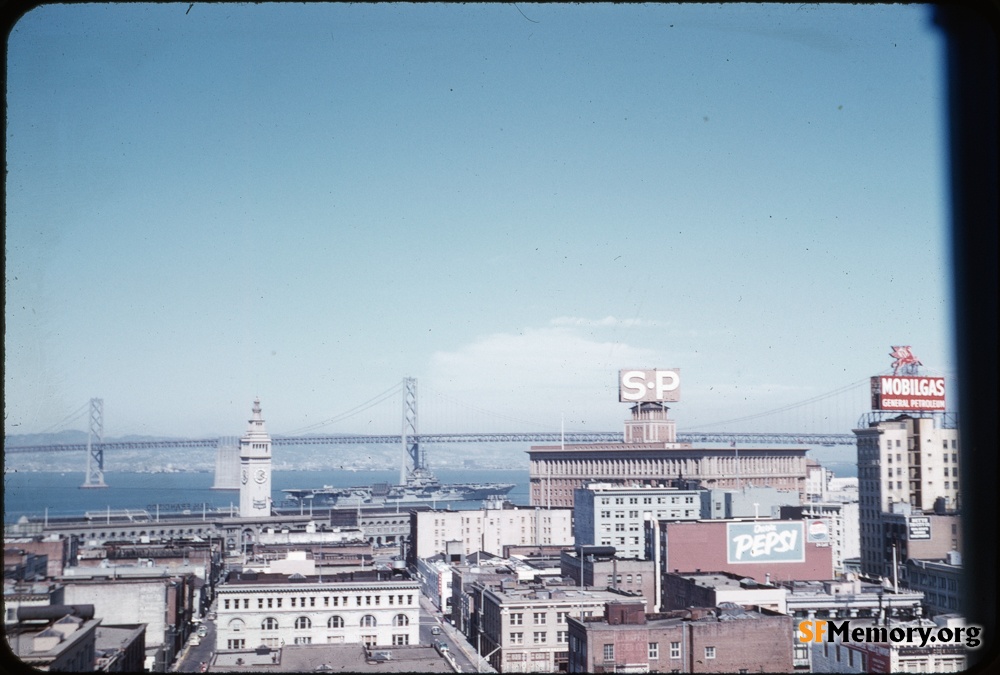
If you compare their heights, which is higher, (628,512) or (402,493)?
(628,512)


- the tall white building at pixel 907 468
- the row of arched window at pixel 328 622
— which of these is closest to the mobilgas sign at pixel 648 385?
the tall white building at pixel 907 468

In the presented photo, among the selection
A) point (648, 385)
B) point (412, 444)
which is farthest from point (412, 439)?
point (648, 385)

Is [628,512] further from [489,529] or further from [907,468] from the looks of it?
[907,468]

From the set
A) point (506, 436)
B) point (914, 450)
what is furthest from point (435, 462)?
point (914, 450)


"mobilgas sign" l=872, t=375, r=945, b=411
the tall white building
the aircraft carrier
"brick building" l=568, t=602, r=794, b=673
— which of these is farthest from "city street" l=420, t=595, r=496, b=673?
the aircraft carrier

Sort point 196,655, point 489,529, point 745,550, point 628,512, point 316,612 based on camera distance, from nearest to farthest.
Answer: point 316,612 < point 196,655 < point 745,550 < point 628,512 < point 489,529

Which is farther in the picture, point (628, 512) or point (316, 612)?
point (628, 512)
